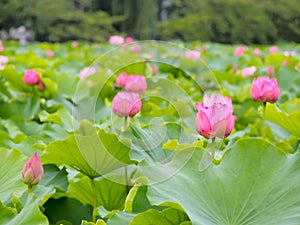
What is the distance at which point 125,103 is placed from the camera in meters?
1.21

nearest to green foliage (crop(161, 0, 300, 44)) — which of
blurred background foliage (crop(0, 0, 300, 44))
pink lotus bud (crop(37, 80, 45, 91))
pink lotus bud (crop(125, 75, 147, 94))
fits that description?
blurred background foliage (crop(0, 0, 300, 44))

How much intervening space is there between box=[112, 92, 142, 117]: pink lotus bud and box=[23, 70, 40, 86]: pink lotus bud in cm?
95

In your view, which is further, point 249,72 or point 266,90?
point 249,72

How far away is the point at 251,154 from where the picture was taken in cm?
94

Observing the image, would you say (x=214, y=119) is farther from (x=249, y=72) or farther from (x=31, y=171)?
(x=249, y=72)

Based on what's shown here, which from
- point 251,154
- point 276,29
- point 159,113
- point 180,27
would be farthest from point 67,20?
point 251,154

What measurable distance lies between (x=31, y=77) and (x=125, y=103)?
0.98 meters

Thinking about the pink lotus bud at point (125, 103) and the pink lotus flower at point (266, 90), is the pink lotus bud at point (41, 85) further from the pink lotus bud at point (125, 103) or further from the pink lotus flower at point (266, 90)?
the pink lotus flower at point (266, 90)

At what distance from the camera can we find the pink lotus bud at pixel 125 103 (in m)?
1.21

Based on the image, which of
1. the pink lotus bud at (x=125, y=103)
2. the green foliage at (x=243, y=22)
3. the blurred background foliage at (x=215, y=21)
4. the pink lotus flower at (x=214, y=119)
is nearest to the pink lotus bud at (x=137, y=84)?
the pink lotus bud at (x=125, y=103)

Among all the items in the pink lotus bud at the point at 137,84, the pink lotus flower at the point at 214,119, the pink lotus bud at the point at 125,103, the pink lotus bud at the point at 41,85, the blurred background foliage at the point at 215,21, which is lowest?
the blurred background foliage at the point at 215,21

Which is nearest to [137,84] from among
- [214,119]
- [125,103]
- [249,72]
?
[125,103]

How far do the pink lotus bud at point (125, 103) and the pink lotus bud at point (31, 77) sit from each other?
0.95 meters

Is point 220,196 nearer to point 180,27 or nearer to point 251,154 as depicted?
point 251,154
